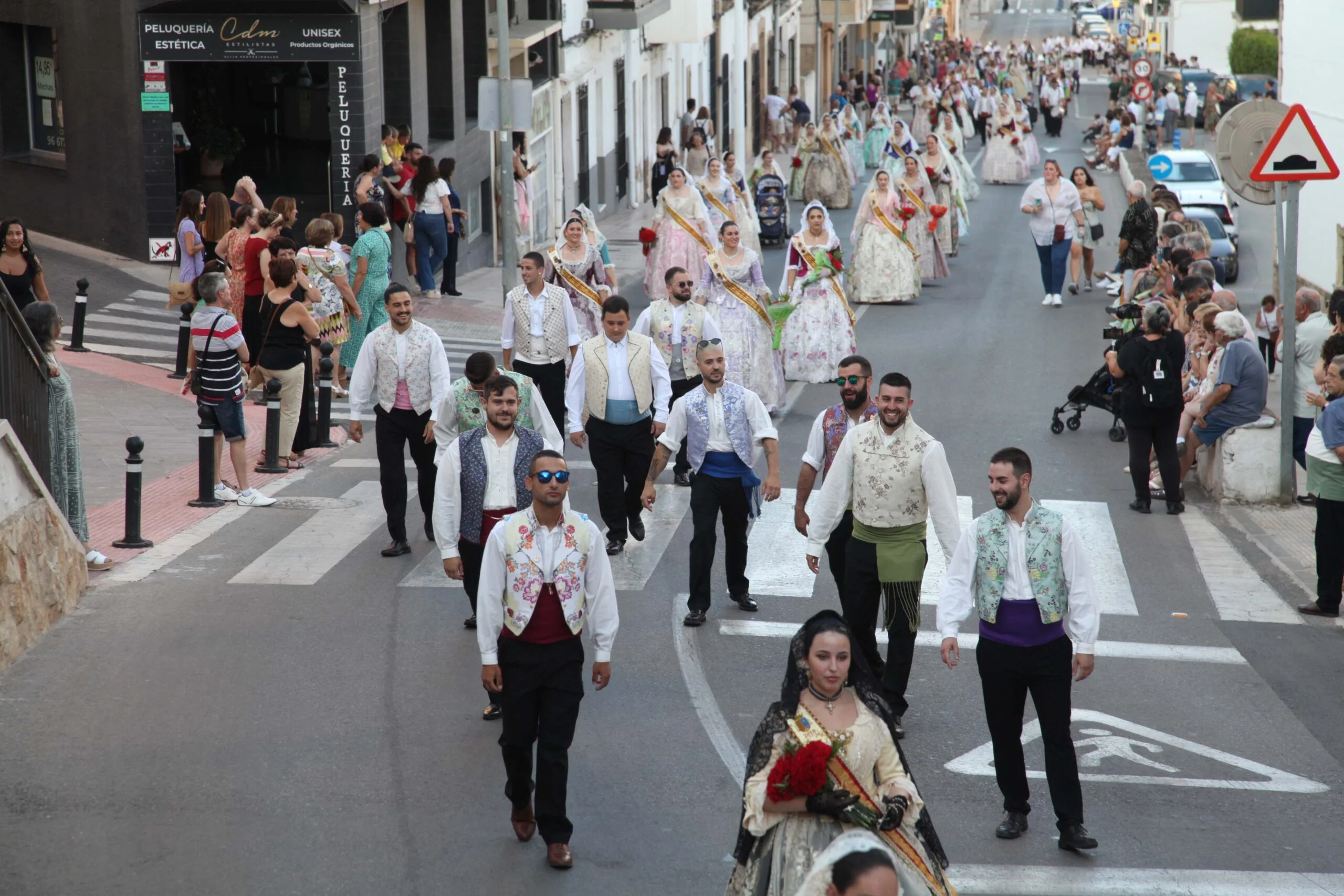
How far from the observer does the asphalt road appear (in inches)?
285

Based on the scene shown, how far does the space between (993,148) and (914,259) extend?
21443 millimetres

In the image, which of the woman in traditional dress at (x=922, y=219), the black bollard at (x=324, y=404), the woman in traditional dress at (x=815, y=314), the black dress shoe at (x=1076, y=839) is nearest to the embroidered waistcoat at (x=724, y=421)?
the black dress shoe at (x=1076, y=839)

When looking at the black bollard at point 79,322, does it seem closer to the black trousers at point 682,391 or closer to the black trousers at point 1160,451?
the black trousers at point 682,391

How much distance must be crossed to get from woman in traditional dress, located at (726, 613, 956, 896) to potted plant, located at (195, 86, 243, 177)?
2133cm

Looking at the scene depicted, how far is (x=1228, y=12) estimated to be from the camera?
259ft

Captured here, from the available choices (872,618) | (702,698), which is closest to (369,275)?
(702,698)

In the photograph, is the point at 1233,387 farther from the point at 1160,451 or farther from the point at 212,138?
the point at 212,138

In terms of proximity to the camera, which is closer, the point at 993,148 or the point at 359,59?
the point at 359,59

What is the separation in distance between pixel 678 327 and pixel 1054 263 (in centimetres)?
1184

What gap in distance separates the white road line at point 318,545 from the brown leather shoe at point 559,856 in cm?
440

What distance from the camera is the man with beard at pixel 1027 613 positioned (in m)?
7.28

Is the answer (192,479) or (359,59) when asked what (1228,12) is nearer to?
(359,59)

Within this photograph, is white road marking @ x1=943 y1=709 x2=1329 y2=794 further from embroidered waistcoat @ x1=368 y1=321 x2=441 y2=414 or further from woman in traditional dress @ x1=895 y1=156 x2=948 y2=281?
woman in traditional dress @ x1=895 y1=156 x2=948 y2=281

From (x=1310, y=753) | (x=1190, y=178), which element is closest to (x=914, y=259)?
(x=1190, y=178)
